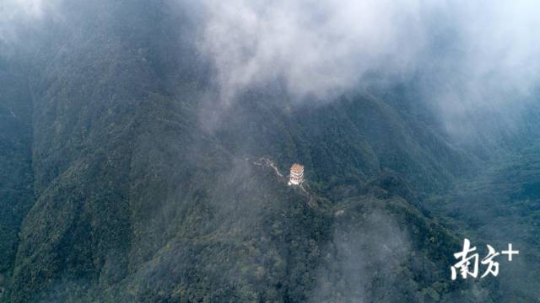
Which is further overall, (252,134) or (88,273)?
(252,134)

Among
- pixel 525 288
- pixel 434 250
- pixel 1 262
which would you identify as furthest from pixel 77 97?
pixel 525 288

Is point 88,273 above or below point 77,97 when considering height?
below

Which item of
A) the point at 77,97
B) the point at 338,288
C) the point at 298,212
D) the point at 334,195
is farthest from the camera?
the point at 77,97

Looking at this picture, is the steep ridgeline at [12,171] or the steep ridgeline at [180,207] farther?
the steep ridgeline at [12,171]

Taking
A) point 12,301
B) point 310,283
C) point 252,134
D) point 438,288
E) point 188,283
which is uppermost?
point 252,134

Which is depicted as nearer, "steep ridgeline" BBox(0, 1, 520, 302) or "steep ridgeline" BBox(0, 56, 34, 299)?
"steep ridgeline" BBox(0, 1, 520, 302)

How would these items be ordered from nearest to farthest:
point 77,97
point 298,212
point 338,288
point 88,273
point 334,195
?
1. point 338,288
2. point 298,212
3. point 88,273
4. point 334,195
5. point 77,97

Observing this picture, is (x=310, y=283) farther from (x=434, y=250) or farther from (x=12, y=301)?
(x=12, y=301)

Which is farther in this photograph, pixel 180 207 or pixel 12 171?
pixel 12 171
